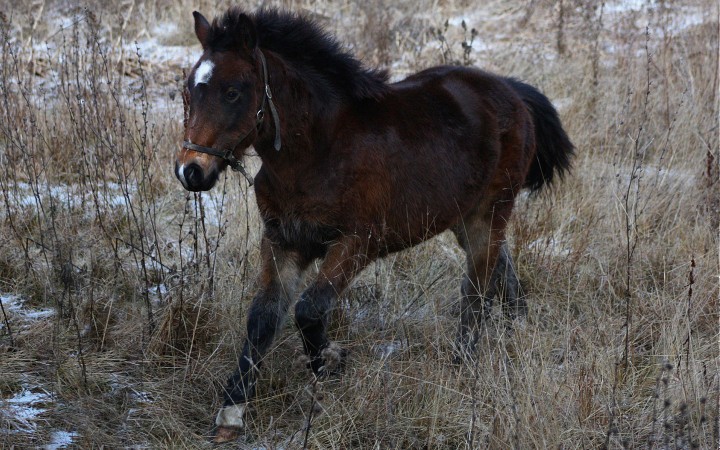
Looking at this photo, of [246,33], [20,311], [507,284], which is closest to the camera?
[246,33]

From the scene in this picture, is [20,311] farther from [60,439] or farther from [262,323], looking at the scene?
[262,323]

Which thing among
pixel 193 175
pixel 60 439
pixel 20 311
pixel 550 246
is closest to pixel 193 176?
pixel 193 175

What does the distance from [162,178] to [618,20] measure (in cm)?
677

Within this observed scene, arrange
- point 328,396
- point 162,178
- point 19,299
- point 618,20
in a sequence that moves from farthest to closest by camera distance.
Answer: point 618,20 < point 162,178 < point 19,299 < point 328,396

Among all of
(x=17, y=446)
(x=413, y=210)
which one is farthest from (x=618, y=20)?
(x=17, y=446)

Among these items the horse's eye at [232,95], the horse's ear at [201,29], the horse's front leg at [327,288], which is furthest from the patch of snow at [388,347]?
the horse's ear at [201,29]

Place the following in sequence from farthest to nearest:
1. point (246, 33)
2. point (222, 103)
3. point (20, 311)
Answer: point (20, 311) < point (246, 33) < point (222, 103)

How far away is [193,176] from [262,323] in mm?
865

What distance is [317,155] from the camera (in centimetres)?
393

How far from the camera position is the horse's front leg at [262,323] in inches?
146

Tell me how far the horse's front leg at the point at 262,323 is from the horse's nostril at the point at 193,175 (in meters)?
0.70

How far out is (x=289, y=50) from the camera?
399 centimetres

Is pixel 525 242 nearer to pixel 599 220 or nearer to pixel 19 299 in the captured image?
pixel 599 220

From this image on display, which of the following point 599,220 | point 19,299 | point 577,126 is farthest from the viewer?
point 577,126
